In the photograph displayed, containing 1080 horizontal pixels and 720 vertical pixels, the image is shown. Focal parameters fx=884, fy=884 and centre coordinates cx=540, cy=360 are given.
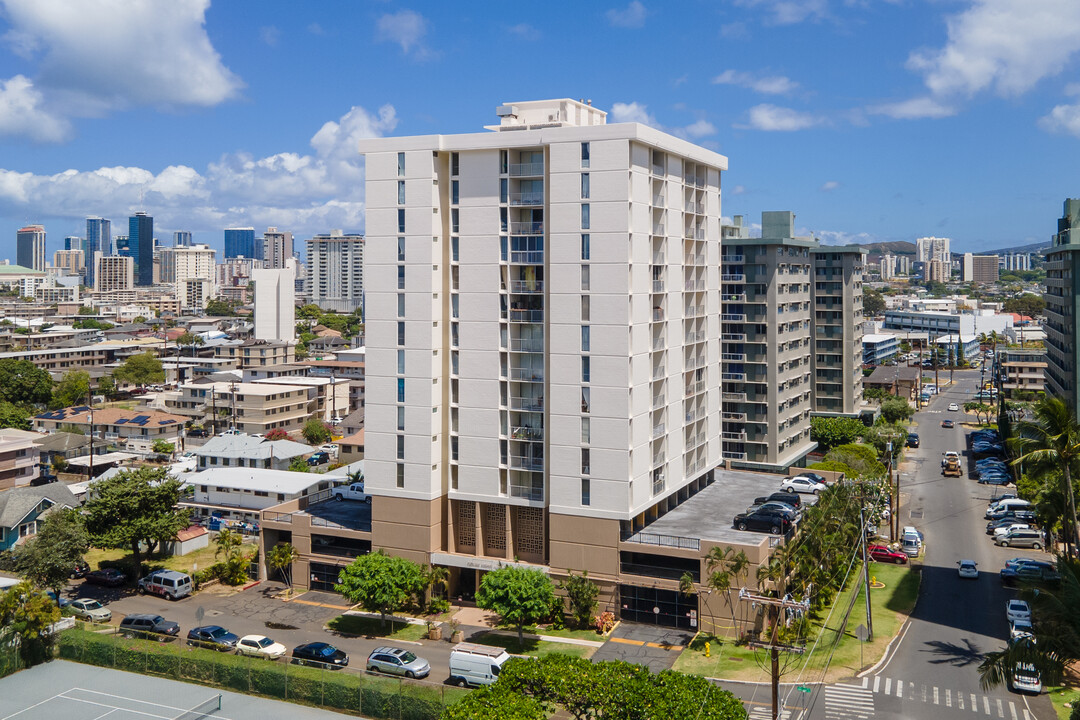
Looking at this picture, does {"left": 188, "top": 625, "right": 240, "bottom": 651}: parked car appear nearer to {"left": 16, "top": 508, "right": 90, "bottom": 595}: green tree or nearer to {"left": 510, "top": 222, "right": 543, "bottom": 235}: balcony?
{"left": 16, "top": 508, "right": 90, "bottom": 595}: green tree

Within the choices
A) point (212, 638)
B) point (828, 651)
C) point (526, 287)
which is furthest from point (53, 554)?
point (828, 651)

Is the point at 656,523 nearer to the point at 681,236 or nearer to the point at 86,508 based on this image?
the point at 681,236

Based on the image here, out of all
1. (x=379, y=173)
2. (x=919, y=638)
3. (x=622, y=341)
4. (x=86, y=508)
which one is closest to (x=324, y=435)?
(x=86, y=508)

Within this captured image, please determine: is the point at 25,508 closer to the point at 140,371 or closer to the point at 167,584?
the point at 167,584

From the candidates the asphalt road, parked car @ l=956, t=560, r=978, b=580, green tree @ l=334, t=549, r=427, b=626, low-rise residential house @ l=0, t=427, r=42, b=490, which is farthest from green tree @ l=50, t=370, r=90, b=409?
parked car @ l=956, t=560, r=978, b=580

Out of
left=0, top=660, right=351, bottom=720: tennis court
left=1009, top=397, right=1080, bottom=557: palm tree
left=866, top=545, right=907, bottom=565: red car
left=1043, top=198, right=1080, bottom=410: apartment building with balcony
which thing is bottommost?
left=0, top=660, right=351, bottom=720: tennis court
